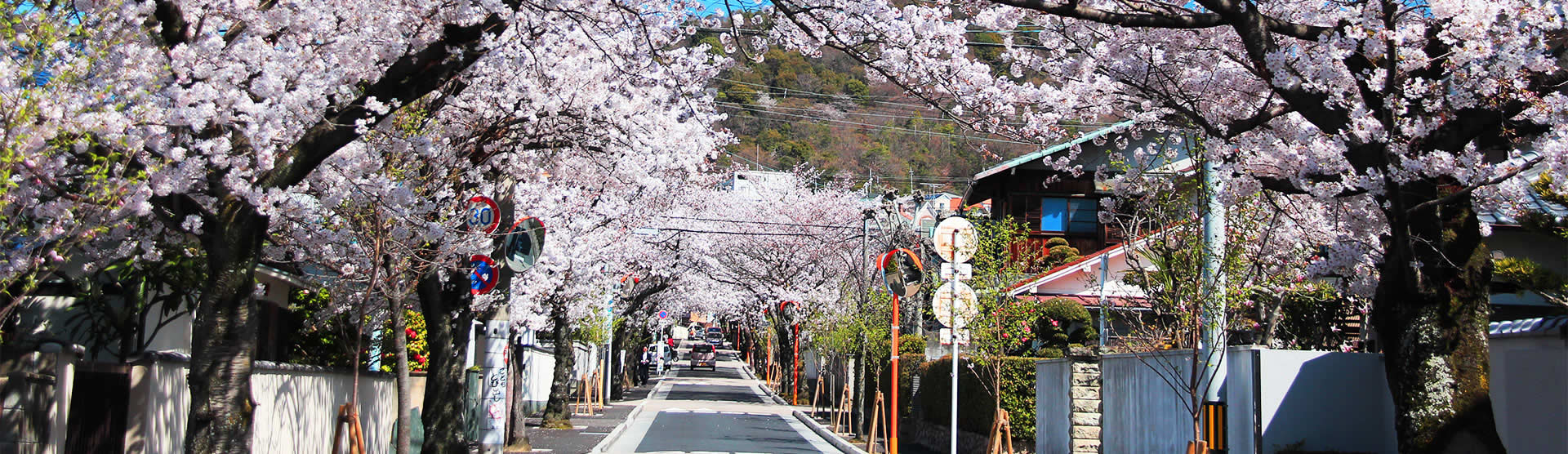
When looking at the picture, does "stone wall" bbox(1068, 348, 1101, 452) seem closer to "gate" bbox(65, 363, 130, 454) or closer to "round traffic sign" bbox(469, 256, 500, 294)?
"round traffic sign" bbox(469, 256, 500, 294)

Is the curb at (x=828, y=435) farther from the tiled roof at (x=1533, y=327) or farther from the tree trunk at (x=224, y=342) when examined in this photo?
the tree trunk at (x=224, y=342)

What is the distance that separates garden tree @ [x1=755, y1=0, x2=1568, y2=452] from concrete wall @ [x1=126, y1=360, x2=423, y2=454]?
18.2 feet

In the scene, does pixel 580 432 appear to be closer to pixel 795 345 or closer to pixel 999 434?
pixel 999 434

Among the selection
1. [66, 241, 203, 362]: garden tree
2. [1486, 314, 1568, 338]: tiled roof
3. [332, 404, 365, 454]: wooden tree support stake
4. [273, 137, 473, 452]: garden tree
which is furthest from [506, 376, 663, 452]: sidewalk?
[1486, 314, 1568, 338]: tiled roof

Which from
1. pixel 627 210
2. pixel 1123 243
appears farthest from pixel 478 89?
pixel 627 210

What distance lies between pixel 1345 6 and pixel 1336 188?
5.09ft

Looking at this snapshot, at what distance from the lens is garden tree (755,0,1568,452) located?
284 inches

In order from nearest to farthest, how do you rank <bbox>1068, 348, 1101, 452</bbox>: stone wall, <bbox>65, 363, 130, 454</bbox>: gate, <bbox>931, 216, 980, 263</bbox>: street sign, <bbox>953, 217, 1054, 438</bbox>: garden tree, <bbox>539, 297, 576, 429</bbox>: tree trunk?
<bbox>65, 363, 130, 454</bbox>: gate
<bbox>1068, 348, 1101, 452</bbox>: stone wall
<bbox>931, 216, 980, 263</bbox>: street sign
<bbox>953, 217, 1054, 438</bbox>: garden tree
<bbox>539, 297, 576, 429</bbox>: tree trunk

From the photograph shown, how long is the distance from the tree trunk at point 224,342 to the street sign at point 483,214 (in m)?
3.82

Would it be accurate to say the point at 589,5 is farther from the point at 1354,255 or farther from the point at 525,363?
the point at 525,363

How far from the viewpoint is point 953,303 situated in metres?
15.9

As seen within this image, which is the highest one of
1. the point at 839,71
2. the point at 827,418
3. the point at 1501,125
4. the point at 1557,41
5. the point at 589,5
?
the point at 839,71

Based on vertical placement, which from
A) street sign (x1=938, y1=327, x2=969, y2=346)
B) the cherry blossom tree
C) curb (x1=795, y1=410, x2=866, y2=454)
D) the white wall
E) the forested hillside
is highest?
the forested hillside

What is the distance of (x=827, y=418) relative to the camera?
35156 millimetres
